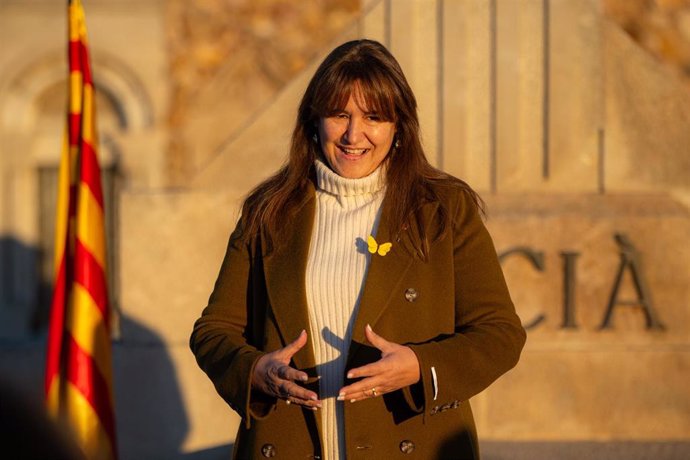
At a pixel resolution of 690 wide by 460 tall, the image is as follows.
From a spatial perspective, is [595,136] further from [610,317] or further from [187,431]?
[187,431]

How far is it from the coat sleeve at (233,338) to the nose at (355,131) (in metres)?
0.36

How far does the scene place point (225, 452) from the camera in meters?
4.63

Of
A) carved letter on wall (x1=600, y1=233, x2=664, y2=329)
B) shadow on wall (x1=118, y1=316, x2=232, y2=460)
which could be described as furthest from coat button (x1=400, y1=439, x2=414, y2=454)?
shadow on wall (x1=118, y1=316, x2=232, y2=460)

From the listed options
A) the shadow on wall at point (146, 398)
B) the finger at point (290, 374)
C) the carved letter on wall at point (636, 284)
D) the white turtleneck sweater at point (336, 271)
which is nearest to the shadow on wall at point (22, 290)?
the shadow on wall at point (146, 398)

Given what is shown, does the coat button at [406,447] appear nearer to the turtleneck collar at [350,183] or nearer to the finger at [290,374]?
the finger at [290,374]

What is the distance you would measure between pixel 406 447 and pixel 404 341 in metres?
0.22

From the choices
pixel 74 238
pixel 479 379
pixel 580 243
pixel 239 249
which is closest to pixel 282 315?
pixel 239 249

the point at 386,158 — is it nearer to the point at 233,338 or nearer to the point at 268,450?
the point at 233,338

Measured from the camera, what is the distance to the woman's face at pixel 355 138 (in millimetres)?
2570

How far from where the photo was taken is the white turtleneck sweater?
2.51 m

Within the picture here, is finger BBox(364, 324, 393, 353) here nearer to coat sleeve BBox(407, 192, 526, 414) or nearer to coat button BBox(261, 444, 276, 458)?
coat sleeve BBox(407, 192, 526, 414)

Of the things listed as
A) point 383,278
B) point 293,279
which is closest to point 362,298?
point 383,278

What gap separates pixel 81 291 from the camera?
4.32 m

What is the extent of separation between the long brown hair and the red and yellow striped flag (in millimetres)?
1743
